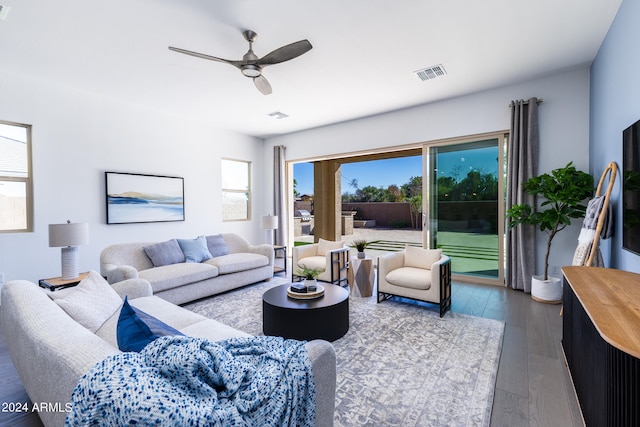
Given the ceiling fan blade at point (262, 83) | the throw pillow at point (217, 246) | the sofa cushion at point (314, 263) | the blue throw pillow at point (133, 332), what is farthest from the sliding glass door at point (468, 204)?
the blue throw pillow at point (133, 332)

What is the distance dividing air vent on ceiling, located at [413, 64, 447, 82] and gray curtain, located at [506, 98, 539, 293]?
126cm

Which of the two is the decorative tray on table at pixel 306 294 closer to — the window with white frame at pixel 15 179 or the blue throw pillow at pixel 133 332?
the blue throw pillow at pixel 133 332

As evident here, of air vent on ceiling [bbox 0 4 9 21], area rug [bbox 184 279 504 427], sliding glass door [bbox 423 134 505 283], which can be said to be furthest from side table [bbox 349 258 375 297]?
air vent on ceiling [bbox 0 4 9 21]

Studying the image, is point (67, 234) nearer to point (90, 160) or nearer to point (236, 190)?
point (90, 160)

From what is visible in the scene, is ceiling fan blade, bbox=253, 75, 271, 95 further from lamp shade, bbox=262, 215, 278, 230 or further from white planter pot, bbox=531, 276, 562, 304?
white planter pot, bbox=531, 276, 562, 304

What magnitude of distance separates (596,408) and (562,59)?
3838mm

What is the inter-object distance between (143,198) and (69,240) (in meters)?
2.02

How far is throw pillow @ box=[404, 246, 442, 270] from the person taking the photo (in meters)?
3.74

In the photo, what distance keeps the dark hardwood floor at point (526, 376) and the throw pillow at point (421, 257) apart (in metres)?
0.62

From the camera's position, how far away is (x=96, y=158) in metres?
4.50

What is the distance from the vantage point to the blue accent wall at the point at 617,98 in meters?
2.26

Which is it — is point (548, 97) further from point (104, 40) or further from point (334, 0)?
point (104, 40)

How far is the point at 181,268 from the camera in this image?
3.84 meters

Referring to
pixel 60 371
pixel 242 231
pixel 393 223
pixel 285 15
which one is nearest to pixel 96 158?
pixel 242 231
